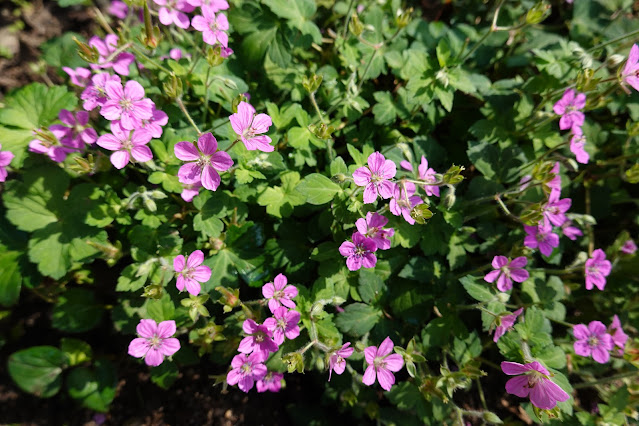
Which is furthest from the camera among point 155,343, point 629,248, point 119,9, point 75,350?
point 119,9

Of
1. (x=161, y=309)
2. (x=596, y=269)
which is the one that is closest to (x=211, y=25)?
(x=161, y=309)

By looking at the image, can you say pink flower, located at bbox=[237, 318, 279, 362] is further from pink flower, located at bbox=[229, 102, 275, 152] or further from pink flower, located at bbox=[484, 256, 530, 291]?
pink flower, located at bbox=[484, 256, 530, 291]

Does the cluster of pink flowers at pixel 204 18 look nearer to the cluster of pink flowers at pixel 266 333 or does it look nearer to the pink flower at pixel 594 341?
the cluster of pink flowers at pixel 266 333

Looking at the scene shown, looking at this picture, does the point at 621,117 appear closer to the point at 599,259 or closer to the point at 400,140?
the point at 599,259

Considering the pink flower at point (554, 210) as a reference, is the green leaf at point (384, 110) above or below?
above

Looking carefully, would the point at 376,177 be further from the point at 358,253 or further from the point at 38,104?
the point at 38,104

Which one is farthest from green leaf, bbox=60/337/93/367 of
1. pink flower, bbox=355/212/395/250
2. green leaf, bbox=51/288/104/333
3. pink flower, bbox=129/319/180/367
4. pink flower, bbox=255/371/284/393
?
pink flower, bbox=355/212/395/250

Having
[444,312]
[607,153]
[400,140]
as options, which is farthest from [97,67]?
[607,153]

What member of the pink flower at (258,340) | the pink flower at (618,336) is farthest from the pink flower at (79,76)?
the pink flower at (618,336)
